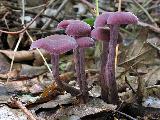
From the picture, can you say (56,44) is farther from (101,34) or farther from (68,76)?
(68,76)

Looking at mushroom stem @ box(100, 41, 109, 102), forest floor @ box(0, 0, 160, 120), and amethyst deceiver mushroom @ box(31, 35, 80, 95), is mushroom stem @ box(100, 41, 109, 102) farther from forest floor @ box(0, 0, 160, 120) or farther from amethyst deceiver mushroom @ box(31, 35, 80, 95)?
amethyst deceiver mushroom @ box(31, 35, 80, 95)

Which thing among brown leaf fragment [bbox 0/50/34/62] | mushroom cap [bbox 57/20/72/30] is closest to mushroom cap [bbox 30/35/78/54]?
mushroom cap [bbox 57/20/72/30]

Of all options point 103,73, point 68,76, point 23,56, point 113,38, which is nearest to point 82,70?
point 103,73

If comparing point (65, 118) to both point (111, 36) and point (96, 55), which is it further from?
point (96, 55)

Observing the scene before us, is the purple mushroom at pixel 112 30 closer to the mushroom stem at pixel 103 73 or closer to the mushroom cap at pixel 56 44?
the mushroom stem at pixel 103 73

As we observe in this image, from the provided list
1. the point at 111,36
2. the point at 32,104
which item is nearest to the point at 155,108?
the point at 111,36

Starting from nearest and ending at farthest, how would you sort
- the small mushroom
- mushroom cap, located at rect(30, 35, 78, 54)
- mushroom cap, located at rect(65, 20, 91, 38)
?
mushroom cap, located at rect(30, 35, 78, 54) → mushroom cap, located at rect(65, 20, 91, 38) → the small mushroom

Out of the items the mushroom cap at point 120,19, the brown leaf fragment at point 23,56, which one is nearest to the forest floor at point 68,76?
the brown leaf fragment at point 23,56
